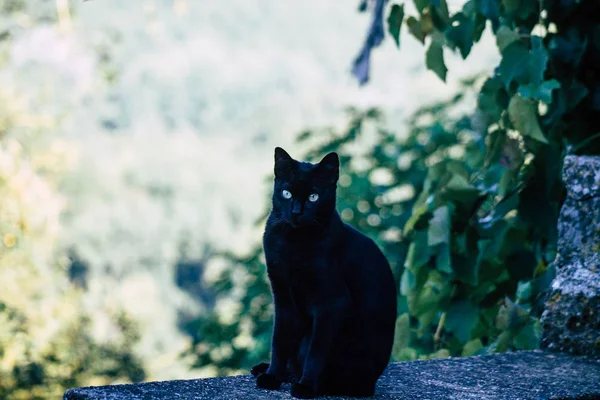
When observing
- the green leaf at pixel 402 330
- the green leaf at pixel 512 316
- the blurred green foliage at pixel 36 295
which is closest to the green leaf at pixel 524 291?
the green leaf at pixel 512 316

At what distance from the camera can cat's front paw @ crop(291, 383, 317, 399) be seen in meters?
1.79

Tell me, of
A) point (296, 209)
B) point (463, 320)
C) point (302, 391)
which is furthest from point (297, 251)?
point (463, 320)

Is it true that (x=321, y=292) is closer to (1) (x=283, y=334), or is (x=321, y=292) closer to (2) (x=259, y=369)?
(1) (x=283, y=334)

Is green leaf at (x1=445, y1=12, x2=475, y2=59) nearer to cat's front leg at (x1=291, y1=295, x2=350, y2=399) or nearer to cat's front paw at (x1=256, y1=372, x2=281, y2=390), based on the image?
cat's front leg at (x1=291, y1=295, x2=350, y2=399)

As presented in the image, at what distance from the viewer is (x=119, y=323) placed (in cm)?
1301

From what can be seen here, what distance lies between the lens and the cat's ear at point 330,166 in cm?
191

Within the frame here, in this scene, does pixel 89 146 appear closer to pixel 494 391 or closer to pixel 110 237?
pixel 110 237

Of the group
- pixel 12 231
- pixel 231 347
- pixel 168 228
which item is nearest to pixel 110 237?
pixel 168 228

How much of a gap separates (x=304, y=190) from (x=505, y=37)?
95cm

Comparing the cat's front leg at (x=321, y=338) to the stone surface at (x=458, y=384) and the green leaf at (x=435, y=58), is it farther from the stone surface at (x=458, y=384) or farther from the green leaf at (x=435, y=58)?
the green leaf at (x=435, y=58)

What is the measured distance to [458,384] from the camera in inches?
77.1

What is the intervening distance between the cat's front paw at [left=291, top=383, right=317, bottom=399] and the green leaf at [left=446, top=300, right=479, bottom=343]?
3.35 feet

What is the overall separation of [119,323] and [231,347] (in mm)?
7779

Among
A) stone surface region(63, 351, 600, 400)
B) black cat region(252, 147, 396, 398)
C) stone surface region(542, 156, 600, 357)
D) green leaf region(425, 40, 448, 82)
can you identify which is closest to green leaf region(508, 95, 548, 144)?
stone surface region(542, 156, 600, 357)
